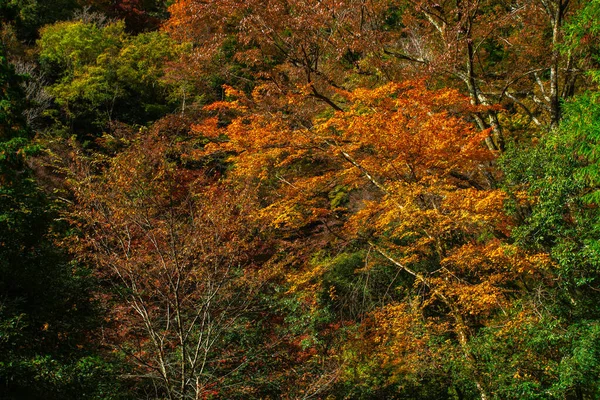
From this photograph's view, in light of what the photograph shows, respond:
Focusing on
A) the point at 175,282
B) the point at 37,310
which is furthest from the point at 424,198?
the point at 37,310

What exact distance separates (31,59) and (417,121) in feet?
53.0

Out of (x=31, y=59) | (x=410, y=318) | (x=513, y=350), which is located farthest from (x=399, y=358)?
(x=31, y=59)

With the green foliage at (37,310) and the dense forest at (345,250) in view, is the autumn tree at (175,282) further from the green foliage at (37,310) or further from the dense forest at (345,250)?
the green foliage at (37,310)

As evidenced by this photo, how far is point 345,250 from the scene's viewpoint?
12.2 m

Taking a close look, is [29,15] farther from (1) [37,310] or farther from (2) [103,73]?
(1) [37,310]

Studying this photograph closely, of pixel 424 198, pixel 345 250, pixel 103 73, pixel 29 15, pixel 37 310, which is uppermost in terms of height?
pixel 29 15

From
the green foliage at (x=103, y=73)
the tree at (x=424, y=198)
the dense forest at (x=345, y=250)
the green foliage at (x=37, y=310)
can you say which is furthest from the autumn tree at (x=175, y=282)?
the green foliage at (x=103, y=73)

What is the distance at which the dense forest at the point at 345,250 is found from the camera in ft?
19.6

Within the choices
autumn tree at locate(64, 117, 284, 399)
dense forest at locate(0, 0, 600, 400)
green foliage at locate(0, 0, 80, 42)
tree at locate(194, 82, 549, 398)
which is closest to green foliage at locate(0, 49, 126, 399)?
dense forest at locate(0, 0, 600, 400)

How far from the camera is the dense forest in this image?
5959mm

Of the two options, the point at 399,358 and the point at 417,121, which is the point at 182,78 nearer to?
the point at 417,121

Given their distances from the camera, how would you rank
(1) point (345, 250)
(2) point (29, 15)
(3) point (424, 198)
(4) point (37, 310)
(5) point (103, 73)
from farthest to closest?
(2) point (29, 15), (5) point (103, 73), (1) point (345, 250), (3) point (424, 198), (4) point (37, 310)

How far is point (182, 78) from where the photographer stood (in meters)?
17.7

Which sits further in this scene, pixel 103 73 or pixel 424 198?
pixel 103 73
